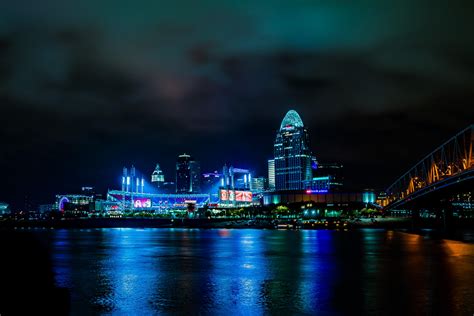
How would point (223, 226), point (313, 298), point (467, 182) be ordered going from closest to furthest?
point (313, 298)
point (467, 182)
point (223, 226)

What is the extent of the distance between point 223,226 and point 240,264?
448ft

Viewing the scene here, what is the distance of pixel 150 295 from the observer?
28.6 meters

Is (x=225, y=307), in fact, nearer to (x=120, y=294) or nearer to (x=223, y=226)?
(x=120, y=294)

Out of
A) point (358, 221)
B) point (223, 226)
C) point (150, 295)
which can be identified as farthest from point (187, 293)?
point (223, 226)

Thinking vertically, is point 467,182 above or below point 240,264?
above

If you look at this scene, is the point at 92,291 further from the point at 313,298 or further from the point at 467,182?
the point at 467,182

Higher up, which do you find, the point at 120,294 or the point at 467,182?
the point at 467,182

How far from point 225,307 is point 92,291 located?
909cm

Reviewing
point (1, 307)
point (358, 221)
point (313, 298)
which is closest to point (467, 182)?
point (313, 298)

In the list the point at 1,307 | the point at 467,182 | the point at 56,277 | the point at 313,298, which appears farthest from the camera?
the point at 467,182

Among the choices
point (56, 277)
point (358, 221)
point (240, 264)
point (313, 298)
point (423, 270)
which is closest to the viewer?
point (313, 298)

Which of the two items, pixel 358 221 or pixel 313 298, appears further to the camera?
pixel 358 221

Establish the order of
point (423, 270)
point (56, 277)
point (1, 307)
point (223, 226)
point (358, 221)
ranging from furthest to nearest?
point (223, 226), point (358, 221), point (423, 270), point (56, 277), point (1, 307)

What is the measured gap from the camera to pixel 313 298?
89.0ft
